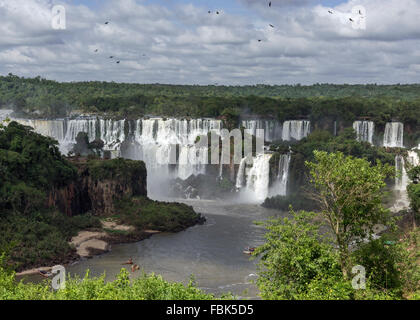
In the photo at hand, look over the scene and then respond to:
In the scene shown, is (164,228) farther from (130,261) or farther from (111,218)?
(130,261)

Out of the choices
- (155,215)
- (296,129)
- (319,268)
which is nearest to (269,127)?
(296,129)

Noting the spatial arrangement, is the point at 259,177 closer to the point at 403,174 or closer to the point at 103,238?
the point at 403,174

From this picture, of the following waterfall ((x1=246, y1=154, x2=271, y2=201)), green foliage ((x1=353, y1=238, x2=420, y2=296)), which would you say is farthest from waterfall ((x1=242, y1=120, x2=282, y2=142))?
green foliage ((x1=353, y1=238, x2=420, y2=296))

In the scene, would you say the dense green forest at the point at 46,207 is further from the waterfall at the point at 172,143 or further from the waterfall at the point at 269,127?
the waterfall at the point at 269,127

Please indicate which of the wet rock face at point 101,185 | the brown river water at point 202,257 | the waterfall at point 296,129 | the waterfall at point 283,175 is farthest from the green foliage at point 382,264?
the waterfall at point 296,129

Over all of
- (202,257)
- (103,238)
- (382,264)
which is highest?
(382,264)
